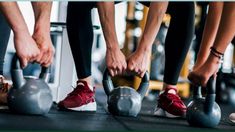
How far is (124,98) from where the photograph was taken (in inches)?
56.0

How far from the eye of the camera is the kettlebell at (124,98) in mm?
1424

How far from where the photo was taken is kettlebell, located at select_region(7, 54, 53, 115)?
124 cm

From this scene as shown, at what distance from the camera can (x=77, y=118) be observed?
1319 millimetres

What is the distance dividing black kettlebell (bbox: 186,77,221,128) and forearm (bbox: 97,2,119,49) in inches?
13.1

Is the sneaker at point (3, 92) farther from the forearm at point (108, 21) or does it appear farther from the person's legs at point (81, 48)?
the forearm at point (108, 21)

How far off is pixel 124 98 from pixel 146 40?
0.71 feet

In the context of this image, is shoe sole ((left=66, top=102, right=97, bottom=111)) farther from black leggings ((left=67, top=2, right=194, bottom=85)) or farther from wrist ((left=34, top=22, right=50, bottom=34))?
wrist ((left=34, top=22, right=50, bottom=34))

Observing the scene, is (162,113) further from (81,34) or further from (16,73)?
(16,73)

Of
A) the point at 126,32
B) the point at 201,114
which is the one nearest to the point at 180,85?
the point at 126,32

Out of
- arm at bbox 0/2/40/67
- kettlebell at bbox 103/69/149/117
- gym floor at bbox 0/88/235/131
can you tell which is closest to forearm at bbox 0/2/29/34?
arm at bbox 0/2/40/67

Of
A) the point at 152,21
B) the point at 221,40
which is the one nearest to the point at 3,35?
the point at 152,21

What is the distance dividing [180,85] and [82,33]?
2.56 meters

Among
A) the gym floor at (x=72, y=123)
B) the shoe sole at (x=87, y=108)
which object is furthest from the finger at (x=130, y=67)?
the shoe sole at (x=87, y=108)

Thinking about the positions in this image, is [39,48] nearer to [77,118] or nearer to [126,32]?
[77,118]
